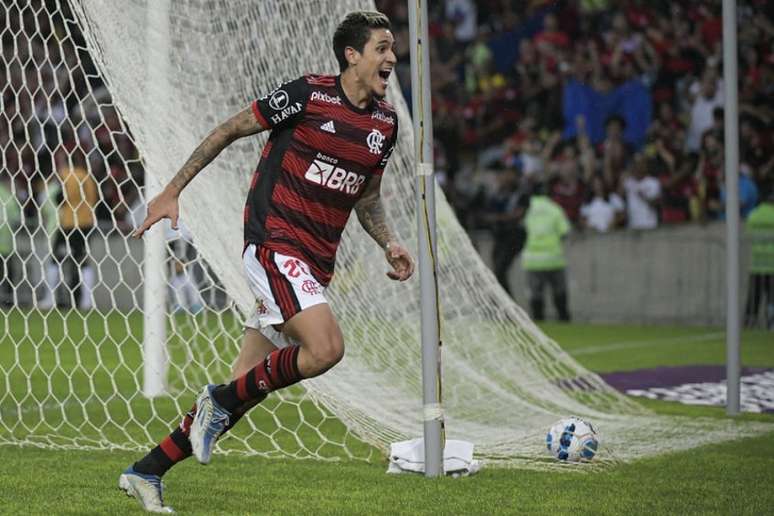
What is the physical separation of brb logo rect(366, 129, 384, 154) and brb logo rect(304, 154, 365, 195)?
12 centimetres

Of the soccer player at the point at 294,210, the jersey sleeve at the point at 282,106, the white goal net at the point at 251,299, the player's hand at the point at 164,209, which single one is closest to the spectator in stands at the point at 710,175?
the white goal net at the point at 251,299

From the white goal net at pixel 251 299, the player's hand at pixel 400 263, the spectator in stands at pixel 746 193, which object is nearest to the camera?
the player's hand at pixel 400 263

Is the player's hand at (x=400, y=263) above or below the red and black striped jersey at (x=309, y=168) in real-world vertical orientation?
below

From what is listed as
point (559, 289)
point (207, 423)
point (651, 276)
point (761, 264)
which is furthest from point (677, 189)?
point (207, 423)

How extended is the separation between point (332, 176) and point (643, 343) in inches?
364

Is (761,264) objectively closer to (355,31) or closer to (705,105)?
(705,105)

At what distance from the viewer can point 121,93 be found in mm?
6754

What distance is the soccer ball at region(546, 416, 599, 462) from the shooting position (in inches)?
253

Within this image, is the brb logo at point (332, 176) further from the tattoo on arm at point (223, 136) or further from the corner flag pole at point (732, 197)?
the corner flag pole at point (732, 197)

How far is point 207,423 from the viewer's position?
5039 mm

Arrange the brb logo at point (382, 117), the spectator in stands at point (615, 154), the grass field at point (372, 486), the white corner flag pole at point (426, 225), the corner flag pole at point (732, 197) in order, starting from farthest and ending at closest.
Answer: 1. the spectator in stands at point (615, 154)
2. the corner flag pole at point (732, 197)
3. the white corner flag pole at point (426, 225)
4. the brb logo at point (382, 117)
5. the grass field at point (372, 486)

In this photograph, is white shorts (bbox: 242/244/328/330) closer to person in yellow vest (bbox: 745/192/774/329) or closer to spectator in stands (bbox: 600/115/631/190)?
person in yellow vest (bbox: 745/192/774/329)

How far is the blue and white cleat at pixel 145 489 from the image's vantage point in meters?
5.04

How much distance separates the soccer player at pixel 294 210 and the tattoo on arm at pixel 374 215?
21 centimetres
